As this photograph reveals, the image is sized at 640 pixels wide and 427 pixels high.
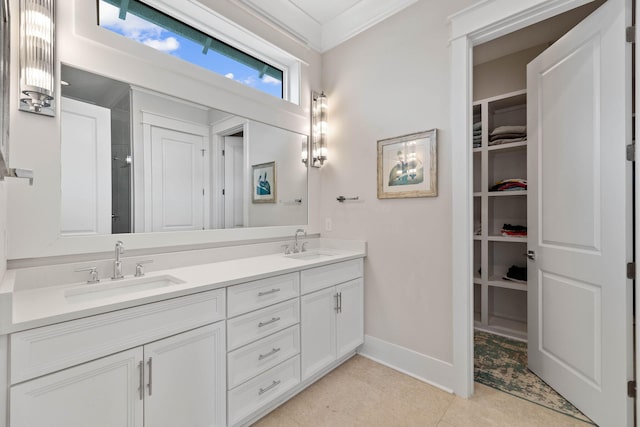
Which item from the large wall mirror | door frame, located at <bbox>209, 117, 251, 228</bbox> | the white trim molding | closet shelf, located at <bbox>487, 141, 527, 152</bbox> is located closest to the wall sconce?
the large wall mirror

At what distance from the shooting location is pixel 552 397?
1.88 meters

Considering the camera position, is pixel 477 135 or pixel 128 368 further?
pixel 477 135

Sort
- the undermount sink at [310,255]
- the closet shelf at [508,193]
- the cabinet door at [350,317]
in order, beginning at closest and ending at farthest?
the cabinet door at [350,317], the undermount sink at [310,255], the closet shelf at [508,193]

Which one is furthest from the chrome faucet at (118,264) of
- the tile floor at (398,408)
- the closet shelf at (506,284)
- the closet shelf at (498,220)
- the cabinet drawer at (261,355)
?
the closet shelf at (506,284)

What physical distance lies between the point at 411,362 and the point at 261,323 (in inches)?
48.4

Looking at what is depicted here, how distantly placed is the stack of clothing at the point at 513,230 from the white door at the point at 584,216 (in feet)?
2.34

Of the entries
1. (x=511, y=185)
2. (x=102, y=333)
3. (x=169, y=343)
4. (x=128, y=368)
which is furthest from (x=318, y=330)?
(x=511, y=185)

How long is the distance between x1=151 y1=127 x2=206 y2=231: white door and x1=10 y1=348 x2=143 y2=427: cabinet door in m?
0.83

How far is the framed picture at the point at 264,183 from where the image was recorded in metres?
2.34

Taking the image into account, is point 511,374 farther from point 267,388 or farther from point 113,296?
point 113,296

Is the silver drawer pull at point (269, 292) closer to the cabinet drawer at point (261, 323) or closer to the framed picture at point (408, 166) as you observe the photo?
the cabinet drawer at point (261, 323)

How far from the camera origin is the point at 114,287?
1504 mm

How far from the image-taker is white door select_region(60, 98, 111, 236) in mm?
1491

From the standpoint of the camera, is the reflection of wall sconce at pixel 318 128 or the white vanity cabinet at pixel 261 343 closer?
the white vanity cabinet at pixel 261 343
